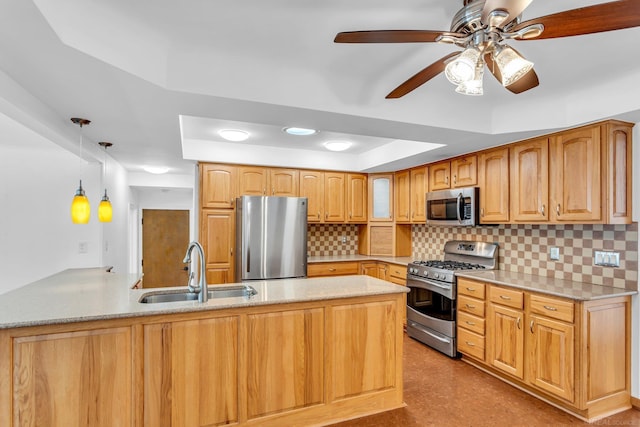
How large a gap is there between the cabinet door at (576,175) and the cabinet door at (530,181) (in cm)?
7

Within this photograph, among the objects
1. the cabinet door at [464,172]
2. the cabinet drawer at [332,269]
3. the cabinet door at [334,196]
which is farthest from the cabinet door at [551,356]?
the cabinet door at [334,196]

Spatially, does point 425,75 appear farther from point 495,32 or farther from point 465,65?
point 495,32

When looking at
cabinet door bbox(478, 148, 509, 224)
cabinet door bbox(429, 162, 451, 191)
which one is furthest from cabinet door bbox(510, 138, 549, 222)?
cabinet door bbox(429, 162, 451, 191)

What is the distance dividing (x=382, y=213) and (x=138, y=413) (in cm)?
373

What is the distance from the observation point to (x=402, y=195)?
15.3 feet

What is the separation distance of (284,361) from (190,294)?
807 millimetres

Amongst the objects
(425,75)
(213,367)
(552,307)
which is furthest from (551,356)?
(213,367)

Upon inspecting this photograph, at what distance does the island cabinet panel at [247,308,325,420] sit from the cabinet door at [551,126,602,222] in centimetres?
211

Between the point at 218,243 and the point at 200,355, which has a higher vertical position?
the point at 218,243

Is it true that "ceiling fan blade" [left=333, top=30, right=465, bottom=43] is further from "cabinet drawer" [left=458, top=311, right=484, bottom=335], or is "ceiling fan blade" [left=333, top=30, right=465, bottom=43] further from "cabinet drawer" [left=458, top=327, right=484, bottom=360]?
"cabinet drawer" [left=458, top=327, right=484, bottom=360]

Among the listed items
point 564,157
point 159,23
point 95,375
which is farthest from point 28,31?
point 564,157

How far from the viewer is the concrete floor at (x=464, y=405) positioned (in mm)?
2314

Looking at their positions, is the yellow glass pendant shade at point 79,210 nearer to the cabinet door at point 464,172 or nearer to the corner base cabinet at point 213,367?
the corner base cabinet at point 213,367

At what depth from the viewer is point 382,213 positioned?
4.88m
